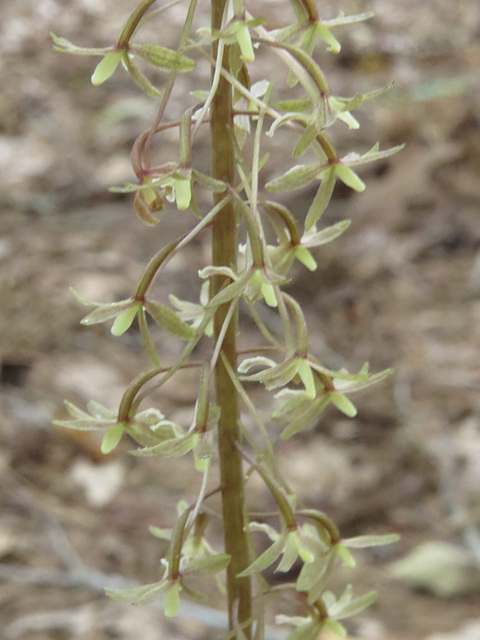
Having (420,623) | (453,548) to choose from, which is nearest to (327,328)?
(453,548)

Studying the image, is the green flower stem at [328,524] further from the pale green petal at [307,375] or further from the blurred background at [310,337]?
the blurred background at [310,337]

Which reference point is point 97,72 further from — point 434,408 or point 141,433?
point 434,408

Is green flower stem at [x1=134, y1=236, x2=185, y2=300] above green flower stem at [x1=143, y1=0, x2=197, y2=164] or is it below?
below

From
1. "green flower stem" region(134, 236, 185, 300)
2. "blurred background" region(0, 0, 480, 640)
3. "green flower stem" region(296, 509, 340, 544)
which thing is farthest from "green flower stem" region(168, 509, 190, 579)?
"blurred background" region(0, 0, 480, 640)

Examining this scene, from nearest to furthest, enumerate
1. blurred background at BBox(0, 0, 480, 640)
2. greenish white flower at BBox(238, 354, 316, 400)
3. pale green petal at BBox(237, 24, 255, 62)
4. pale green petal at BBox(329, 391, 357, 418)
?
pale green petal at BBox(237, 24, 255, 62), greenish white flower at BBox(238, 354, 316, 400), pale green petal at BBox(329, 391, 357, 418), blurred background at BBox(0, 0, 480, 640)

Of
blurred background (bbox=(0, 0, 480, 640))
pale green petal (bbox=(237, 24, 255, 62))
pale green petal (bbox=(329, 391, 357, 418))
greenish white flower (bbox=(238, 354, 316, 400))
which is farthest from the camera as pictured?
blurred background (bbox=(0, 0, 480, 640))

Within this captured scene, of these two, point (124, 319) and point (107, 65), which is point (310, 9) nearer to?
point (107, 65)

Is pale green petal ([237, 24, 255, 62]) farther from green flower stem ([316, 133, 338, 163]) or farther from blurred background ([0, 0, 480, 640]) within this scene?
blurred background ([0, 0, 480, 640])
